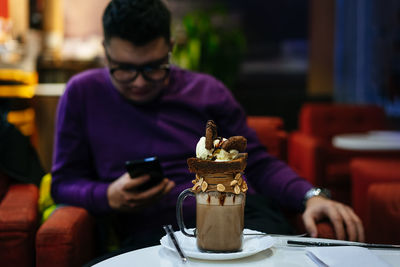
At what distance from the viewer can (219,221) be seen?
965 millimetres

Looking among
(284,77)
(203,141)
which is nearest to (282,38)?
(284,77)

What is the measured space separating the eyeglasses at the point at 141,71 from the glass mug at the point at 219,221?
0.74m

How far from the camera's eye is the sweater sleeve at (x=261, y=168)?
153 centimetres

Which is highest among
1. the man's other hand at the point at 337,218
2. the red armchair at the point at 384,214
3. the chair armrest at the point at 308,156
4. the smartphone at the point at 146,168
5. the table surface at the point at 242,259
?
the smartphone at the point at 146,168

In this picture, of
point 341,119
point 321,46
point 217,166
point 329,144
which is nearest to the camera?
point 217,166

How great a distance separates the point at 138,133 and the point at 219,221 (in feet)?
2.79

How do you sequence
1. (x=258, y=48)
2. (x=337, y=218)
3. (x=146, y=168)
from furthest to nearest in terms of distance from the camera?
(x=258, y=48) < (x=146, y=168) < (x=337, y=218)

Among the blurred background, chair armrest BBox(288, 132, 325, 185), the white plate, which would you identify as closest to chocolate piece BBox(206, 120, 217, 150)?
the white plate

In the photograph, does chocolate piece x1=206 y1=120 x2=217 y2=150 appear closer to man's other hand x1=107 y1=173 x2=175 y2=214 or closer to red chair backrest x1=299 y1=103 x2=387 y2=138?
man's other hand x1=107 y1=173 x2=175 y2=214

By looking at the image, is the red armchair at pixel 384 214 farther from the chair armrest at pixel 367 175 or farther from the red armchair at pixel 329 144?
the red armchair at pixel 329 144

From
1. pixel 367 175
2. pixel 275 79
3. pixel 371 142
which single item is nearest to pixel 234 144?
pixel 367 175

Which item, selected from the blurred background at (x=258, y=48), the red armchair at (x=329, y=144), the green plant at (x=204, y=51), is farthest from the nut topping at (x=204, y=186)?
the green plant at (x=204, y=51)

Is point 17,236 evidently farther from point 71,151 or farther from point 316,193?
point 316,193

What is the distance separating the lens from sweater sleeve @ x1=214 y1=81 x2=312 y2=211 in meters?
1.53
